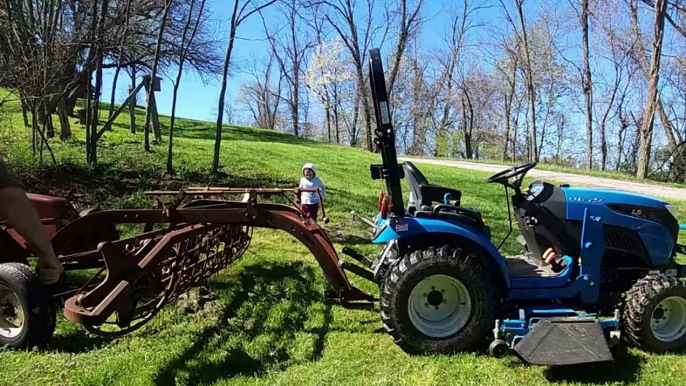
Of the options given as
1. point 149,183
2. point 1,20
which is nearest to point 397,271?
point 149,183

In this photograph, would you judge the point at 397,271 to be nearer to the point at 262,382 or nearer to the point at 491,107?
the point at 262,382

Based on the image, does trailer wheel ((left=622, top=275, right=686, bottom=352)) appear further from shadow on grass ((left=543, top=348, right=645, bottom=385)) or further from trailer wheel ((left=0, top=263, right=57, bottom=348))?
trailer wheel ((left=0, top=263, right=57, bottom=348))

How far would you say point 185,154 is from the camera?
1325 centimetres

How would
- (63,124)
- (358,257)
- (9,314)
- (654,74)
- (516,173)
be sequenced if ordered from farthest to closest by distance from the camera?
(654,74), (63,124), (358,257), (516,173), (9,314)

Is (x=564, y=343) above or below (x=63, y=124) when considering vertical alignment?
below

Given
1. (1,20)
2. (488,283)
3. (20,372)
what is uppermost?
(1,20)

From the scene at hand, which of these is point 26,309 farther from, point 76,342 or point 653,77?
point 653,77

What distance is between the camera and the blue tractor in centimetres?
382

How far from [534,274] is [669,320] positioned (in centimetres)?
110

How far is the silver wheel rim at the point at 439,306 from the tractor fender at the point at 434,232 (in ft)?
1.10

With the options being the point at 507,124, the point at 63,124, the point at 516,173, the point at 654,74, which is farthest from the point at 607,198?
the point at 507,124

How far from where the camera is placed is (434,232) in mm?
3979

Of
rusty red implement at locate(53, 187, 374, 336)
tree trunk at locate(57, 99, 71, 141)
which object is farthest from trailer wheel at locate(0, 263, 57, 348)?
tree trunk at locate(57, 99, 71, 141)

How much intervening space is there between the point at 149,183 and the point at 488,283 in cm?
738
